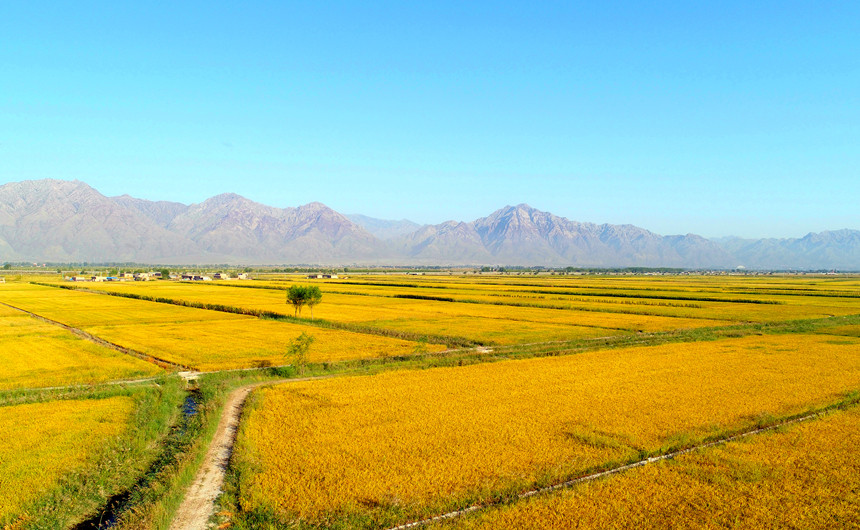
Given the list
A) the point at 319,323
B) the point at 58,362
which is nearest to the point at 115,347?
the point at 58,362

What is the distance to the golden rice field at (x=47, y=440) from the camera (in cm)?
1341

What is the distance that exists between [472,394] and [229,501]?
1244cm

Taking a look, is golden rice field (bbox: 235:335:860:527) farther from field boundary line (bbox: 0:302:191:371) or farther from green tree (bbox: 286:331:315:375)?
field boundary line (bbox: 0:302:191:371)

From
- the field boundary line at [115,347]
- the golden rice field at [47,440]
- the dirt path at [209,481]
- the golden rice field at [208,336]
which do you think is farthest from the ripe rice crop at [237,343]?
the dirt path at [209,481]

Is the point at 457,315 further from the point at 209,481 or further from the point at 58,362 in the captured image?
the point at 209,481

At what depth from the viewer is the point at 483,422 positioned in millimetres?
19281

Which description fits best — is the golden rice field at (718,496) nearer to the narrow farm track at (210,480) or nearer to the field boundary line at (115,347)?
the narrow farm track at (210,480)

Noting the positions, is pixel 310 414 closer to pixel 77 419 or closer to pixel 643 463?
pixel 77 419

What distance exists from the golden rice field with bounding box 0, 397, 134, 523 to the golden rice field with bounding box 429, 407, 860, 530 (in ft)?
32.1

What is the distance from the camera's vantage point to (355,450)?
1628cm

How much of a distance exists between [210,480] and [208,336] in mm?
29592

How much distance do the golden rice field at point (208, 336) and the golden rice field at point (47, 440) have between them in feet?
28.4

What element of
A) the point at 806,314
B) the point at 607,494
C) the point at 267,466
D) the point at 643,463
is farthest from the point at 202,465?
the point at 806,314

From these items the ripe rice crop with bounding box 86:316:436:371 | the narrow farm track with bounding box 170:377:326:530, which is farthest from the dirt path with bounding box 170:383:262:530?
the ripe rice crop with bounding box 86:316:436:371
